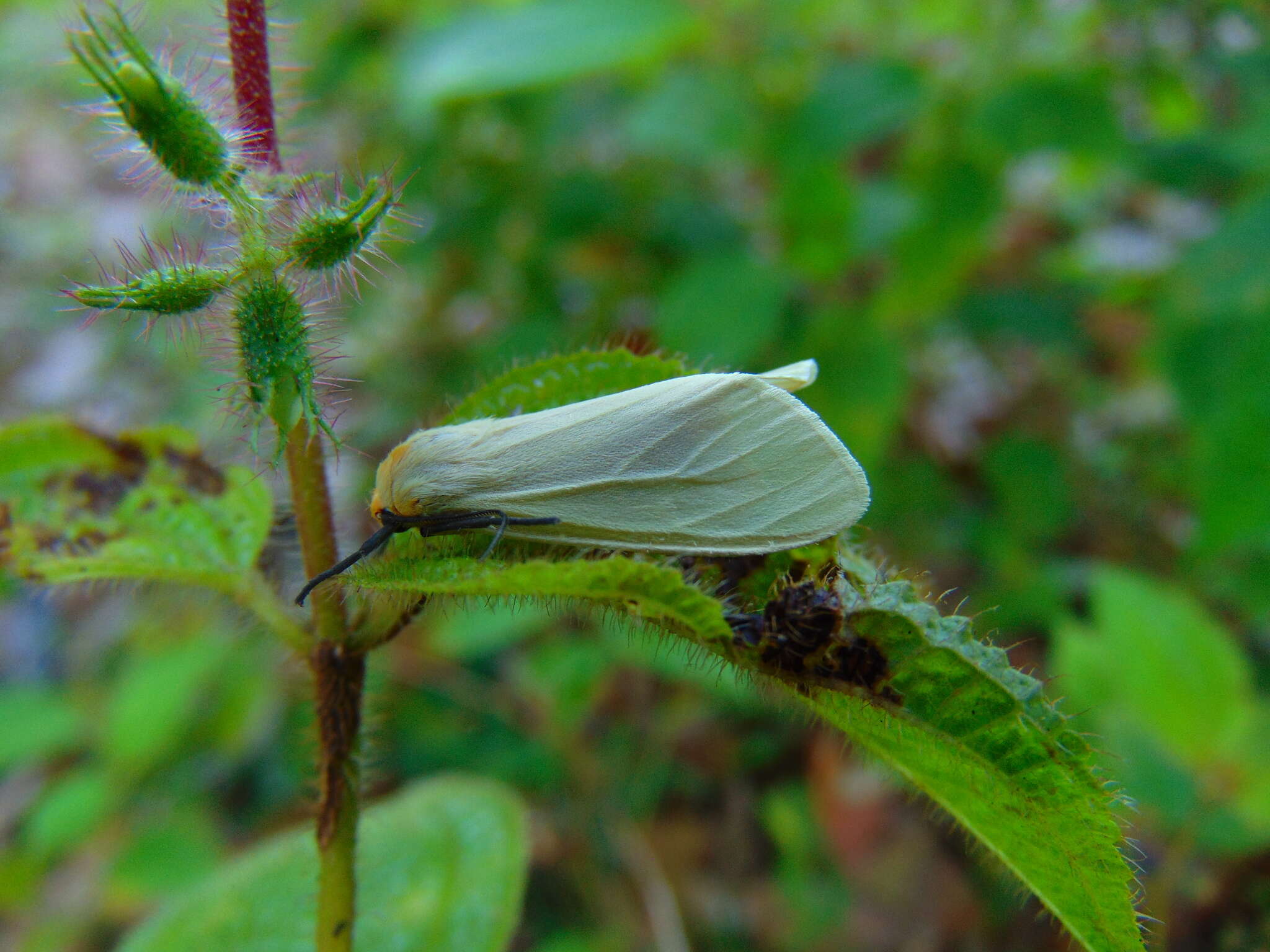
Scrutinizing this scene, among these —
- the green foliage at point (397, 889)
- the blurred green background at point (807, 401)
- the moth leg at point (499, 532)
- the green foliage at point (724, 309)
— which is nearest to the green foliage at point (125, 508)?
the moth leg at point (499, 532)

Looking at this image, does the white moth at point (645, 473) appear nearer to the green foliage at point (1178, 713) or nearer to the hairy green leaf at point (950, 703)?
the hairy green leaf at point (950, 703)

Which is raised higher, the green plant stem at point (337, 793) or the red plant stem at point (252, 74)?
the red plant stem at point (252, 74)

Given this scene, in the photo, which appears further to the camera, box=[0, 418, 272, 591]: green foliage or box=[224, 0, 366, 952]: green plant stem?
box=[0, 418, 272, 591]: green foliage

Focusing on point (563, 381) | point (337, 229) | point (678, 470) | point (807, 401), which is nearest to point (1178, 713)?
point (807, 401)

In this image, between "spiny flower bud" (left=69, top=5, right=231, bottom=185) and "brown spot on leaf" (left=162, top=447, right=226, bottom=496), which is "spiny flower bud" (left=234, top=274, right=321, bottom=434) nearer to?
"spiny flower bud" (left=69, top=5, right=231, bottom=185)

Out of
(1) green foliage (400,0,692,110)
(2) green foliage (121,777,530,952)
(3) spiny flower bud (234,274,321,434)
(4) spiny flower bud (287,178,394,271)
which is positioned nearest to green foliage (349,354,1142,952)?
(3) spiny flower bud (234,274,321,434)

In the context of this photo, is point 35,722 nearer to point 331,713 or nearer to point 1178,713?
point 331,713

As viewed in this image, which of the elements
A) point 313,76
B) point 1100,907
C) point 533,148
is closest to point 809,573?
point 1100,907
